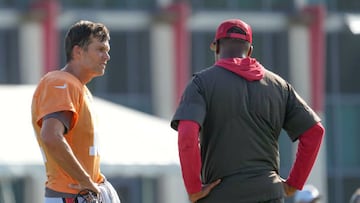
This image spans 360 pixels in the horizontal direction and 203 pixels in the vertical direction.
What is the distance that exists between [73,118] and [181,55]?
24965mm

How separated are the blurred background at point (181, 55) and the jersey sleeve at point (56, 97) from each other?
71.3 ft

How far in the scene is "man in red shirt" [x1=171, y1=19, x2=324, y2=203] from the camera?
6.32m

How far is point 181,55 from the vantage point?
1225 inches

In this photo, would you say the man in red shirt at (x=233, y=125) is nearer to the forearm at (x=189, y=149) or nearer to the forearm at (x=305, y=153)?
the forearm at (x=189, y=149)

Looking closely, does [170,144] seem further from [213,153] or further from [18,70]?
[18,70]

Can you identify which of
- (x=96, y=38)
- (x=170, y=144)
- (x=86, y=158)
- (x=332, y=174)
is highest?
(x=96, y=38)

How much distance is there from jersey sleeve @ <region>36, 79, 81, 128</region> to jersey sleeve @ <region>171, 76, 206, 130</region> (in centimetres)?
50

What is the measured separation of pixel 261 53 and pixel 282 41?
3.64 feet

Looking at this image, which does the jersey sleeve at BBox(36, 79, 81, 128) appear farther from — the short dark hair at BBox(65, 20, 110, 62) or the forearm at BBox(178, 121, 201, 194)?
the forearm at BBox(178, 121, 201, 194)

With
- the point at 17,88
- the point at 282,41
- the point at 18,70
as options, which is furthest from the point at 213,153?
the point at 282,41

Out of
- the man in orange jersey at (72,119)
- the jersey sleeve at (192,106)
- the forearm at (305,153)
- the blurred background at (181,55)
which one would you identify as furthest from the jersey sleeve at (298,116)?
the blurred background at (181,55)

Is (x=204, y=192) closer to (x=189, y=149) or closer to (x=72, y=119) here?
(x=189, y=149)

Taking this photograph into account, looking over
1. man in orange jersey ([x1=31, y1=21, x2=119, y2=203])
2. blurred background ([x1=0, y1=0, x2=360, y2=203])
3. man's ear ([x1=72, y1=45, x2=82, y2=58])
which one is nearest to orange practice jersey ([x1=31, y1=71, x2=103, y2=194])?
man in orange jersey ([x1=31, y1=21, x2=119, y2=203])

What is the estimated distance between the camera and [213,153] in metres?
6.38
